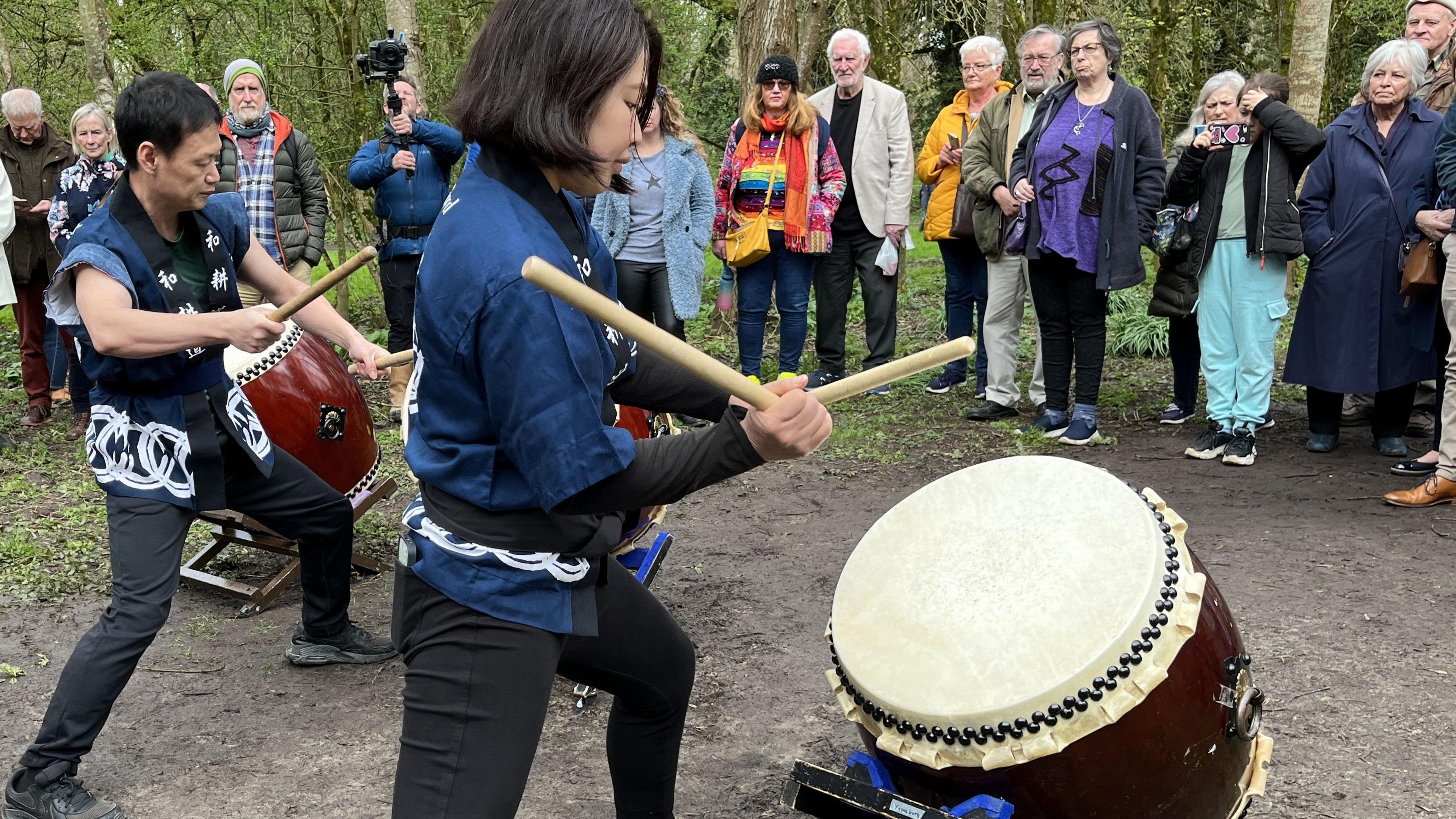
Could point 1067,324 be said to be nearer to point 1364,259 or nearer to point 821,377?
point 1364,259

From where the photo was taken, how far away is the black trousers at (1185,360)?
6191mm

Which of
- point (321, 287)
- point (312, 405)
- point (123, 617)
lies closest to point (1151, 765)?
point (321, 287)

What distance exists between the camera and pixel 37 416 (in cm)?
723

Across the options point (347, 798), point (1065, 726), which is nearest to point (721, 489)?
point (347, 798)

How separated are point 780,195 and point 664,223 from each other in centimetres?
73

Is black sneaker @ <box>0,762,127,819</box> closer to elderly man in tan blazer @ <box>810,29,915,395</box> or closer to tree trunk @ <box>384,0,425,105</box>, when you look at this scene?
elderly man in tan blazer @ <box>810,29,915,395</box>

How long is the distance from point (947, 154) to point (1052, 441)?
1.84 metres

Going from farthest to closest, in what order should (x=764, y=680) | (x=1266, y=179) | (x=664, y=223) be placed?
(x=664, y=223) < (x=1266, y=179) < (x=764, y=680)

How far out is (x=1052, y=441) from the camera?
6.00m

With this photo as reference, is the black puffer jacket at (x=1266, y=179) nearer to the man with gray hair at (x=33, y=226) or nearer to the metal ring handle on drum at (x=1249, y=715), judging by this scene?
the metal ring handle on drum at (x=1249, y=715)

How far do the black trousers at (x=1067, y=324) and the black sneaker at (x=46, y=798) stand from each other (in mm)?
4471

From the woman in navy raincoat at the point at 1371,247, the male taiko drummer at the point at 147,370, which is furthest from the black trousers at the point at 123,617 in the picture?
the woman in navy raincoat at the point at 1371,247

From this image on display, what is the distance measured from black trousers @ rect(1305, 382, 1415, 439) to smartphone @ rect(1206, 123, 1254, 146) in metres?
1.22

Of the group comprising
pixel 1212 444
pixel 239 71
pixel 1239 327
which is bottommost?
pixel 1212 444
